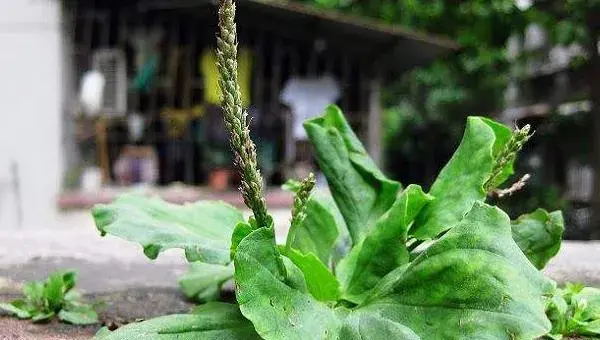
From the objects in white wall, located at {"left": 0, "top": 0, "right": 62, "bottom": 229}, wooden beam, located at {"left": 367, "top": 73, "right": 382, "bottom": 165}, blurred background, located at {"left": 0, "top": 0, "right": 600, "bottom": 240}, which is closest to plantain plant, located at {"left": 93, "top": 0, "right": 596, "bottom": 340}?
blurred background, located at {"left": 0, "top": 0, "right": 600, "bottom": 240}

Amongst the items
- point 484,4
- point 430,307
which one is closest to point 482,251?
point 430,307

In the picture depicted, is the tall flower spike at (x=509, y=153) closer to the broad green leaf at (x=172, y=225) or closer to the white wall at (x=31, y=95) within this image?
the broad green leaf at (x=172, y=225)

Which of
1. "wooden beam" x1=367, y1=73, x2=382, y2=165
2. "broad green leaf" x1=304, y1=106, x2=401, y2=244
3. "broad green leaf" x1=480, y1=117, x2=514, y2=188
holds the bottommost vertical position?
"wooden beam" x1=367, y1=73, x2=382, y2=165

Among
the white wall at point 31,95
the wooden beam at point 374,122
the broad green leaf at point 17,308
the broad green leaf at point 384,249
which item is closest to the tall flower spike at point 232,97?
the broad green leaf at point 384,249

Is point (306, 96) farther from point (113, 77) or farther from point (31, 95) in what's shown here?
point (31, 95)

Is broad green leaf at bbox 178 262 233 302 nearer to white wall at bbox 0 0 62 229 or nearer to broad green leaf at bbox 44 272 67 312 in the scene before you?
broad green leaf at bbox 44 272 67 312

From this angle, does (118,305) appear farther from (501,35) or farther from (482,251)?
(501,35)
